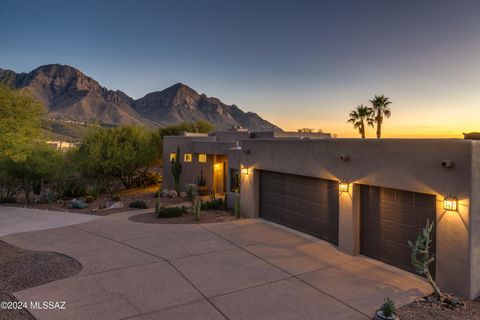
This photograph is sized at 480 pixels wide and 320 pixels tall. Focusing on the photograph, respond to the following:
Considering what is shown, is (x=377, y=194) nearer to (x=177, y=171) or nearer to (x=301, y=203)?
(x=301, y=203)

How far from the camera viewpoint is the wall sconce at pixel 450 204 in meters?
6.54

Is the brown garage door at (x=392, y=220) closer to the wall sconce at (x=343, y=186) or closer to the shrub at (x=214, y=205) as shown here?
the wall sconce at (x=343, y=186)

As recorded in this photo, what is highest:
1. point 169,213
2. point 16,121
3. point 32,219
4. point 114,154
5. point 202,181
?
point 16,121

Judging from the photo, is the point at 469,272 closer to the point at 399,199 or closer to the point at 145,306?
the point at 399,199

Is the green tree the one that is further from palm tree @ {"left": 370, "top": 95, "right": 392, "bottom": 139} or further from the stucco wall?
palm tree @ {"left": 370, "top": 95, "right": 392, "bottom": 139}

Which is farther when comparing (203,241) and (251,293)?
(203,241)

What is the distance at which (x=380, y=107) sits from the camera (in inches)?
1479

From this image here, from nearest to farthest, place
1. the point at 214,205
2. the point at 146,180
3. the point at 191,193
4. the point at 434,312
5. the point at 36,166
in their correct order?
the point at 434,312 < the point at 214,205 < the point at 191,193 < the point at 36,166 < the point at 146,180

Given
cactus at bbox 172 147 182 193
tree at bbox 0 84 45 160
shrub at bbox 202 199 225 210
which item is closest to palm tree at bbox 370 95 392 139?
cactus at bbox 172 147 182 193

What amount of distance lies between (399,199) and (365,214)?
1.23 m

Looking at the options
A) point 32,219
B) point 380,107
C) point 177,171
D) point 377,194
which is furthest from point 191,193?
point 380,107

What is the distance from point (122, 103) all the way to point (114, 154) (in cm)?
14591

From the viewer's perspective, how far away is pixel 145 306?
5961mm

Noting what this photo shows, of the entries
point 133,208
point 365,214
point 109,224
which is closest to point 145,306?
point 365,214
